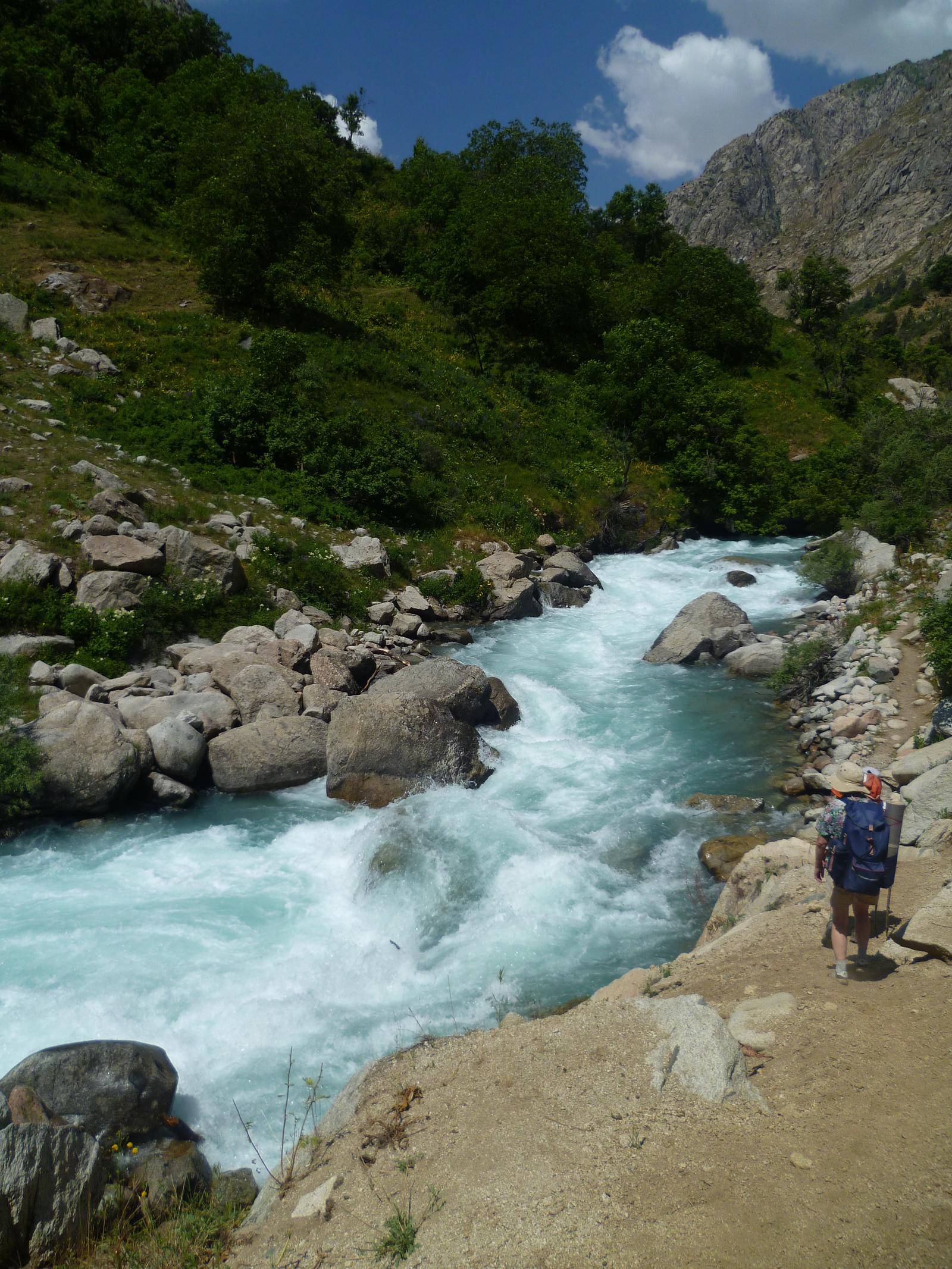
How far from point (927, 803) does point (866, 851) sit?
3.04 metres

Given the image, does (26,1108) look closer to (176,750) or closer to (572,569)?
(176,750)

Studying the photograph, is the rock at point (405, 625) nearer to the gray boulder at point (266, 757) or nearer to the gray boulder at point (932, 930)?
the gray boulder at point (266, 757)

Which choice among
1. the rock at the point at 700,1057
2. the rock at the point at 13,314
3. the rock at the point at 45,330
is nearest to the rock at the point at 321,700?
the rock at the point at 700,1057

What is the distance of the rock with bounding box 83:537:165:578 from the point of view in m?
14.1

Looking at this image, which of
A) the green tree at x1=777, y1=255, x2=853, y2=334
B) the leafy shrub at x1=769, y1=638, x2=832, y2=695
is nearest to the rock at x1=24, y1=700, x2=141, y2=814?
the leafy shrub at x1=769, y1=638, x2=832, y2=695

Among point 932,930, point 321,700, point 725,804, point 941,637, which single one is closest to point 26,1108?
point 932,930

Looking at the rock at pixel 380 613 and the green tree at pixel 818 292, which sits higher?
the green tree at pixel 818 292

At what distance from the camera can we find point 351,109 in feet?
194

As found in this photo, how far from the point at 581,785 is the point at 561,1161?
7.71 metres

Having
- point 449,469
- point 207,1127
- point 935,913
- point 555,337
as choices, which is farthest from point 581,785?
point 555,337

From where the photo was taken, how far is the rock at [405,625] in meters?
17.3

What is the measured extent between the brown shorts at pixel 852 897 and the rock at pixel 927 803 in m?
2.41

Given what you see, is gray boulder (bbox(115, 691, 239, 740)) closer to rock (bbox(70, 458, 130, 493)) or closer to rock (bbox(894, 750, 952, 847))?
rock (bbox(70, 458, 130, 493))

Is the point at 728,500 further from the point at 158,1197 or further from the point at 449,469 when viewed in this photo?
the point at 158,1197
